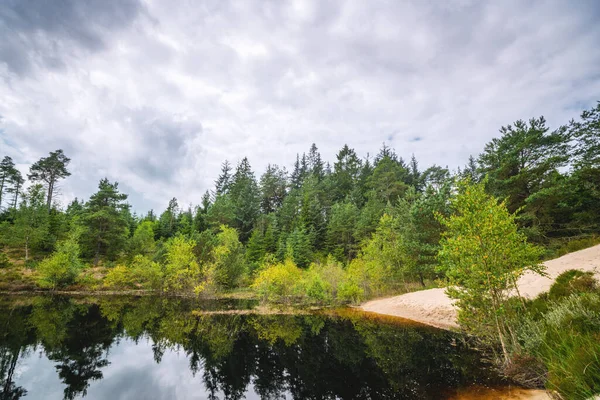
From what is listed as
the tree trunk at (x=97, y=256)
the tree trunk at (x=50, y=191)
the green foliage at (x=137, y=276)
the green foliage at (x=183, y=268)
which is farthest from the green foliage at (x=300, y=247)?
the tree trunk at (x=50, y=191)

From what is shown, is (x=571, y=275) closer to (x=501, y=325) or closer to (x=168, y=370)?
(x=501, y=325)

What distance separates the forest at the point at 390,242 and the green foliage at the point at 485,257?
0.16 feet

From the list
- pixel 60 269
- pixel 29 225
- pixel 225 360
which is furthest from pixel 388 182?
pixel 29 225

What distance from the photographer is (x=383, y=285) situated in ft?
107

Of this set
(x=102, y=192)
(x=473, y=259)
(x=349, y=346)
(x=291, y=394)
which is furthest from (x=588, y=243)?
(x=102, y=192)

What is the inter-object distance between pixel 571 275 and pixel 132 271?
47551 mm

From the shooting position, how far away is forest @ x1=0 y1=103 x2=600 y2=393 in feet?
30.6

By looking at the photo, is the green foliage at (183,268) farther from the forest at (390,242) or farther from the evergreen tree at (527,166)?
the evergreen tree at (527,166)

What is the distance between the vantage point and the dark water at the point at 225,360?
8961mm

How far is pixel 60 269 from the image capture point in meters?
33.6

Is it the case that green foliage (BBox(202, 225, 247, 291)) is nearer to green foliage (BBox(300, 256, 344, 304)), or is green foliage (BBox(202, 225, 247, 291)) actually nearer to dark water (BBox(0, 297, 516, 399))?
green foliage (BBox(300, 256, 344, 304))

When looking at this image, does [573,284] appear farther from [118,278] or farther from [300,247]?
[118,278]

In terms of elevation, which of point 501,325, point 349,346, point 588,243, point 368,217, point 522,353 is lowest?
point 349,346

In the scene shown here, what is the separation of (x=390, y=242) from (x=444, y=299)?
12474 millimetres
